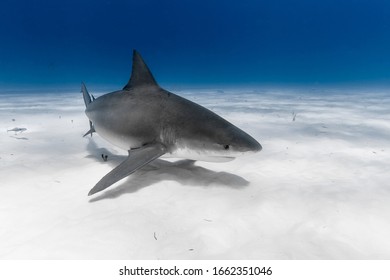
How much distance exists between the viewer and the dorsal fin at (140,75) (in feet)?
12.7

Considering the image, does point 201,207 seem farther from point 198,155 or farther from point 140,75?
point 140,75

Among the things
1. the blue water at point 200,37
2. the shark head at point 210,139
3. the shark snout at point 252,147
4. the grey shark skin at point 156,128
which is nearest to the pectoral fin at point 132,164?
the grey shark skin at point 156,128

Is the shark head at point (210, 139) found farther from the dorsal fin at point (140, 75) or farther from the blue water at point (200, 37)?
the blue water at point (200, 37)

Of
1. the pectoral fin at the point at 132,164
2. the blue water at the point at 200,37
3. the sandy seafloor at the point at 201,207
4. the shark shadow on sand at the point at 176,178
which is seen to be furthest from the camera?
the blue water at the point at 200,37

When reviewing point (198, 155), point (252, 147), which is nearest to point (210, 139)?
point (198, 155)

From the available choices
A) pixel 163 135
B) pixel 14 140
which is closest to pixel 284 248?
pixel 163 135

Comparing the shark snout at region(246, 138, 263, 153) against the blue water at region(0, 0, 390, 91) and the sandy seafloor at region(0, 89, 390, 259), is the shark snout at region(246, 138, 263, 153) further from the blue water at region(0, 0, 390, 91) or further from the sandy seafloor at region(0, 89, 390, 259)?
the blue water at region(0, 0, 390, 91)

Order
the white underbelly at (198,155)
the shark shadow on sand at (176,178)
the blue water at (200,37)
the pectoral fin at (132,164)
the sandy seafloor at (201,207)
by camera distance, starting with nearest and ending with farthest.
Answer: the sandy seafloor at (201,207) < the pectoral fin at (132,164) < the white underbelly at (198,155) < the shark shadow on sand at (176,178) < the blue water at (200,37)

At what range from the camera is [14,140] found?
5.67 m

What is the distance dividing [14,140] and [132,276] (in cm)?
537

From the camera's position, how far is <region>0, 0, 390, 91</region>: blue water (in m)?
103

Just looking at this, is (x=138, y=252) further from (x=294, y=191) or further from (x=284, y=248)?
(x=294, y=191)

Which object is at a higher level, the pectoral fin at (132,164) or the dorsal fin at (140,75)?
the dorsal fin at (140,75)

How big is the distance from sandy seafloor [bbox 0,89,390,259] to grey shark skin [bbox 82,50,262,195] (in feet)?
1.33
